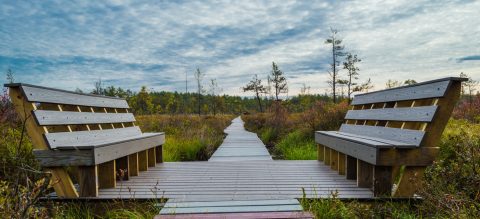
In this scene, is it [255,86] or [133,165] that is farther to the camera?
[255,86]

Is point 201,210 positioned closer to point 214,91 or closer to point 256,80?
point 256,80

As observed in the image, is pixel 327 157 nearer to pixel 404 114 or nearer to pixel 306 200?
pixel 404 114

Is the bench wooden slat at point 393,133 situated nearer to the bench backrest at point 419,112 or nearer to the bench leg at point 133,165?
the bench backrest at point 419,112

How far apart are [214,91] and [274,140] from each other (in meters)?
41.4

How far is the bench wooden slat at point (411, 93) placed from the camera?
2.80 m

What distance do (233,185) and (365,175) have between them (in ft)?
5.38

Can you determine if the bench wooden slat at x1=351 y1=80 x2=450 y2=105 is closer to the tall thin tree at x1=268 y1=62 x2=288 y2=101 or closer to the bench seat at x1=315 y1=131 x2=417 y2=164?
the bench seat at x1=315 y1=131 x2=417 y2=164

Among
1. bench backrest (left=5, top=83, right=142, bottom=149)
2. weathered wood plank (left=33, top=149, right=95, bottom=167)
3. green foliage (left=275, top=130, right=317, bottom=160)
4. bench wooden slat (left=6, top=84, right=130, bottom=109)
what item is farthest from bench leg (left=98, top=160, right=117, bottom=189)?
green foliage (left=275, top=130, right=317, bottom=160)

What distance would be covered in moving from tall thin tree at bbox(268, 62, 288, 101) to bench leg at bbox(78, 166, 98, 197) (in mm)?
37012

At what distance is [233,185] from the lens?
3.66 m

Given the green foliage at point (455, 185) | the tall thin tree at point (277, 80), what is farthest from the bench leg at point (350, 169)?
the tall thin tree at point (277, 80)

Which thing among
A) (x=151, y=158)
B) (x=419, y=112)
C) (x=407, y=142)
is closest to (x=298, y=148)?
(x=151, y=158)

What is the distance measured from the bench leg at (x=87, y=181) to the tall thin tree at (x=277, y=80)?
37012 mm

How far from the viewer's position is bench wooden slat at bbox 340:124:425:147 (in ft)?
9.54
